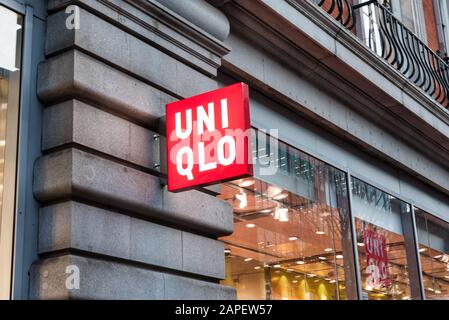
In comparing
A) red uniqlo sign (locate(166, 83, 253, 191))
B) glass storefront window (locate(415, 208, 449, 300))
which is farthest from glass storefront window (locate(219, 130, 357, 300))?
glass storefront window (locate(415, 208, 449, 300))

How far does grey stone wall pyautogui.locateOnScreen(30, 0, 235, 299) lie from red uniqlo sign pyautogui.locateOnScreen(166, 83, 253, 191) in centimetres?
32

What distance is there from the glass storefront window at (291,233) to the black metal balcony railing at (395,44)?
2.74 metres

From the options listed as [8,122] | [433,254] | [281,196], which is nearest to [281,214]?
[281,196]

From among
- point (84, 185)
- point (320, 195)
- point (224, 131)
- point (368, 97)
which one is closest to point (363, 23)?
point (368, 97)

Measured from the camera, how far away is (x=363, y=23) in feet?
43.9

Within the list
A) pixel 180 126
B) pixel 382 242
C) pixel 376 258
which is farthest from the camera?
pixel 382 242

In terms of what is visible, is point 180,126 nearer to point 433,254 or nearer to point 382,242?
point 382,242

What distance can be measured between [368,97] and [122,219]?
5.98 metres

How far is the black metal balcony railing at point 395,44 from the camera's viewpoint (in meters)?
13.0

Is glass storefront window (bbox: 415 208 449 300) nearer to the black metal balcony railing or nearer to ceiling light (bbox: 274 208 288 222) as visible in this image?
the black metal balcony railing

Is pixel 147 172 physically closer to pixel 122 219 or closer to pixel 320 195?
pixel 122 219

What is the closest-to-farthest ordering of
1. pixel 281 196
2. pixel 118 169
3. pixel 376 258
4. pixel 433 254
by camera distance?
1. pixel 118 169
2. pixel 281 196
3. pixel 376 258
4. pixel 433 254

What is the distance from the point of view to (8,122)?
6.89 metres

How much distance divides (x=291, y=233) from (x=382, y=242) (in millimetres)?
3106
